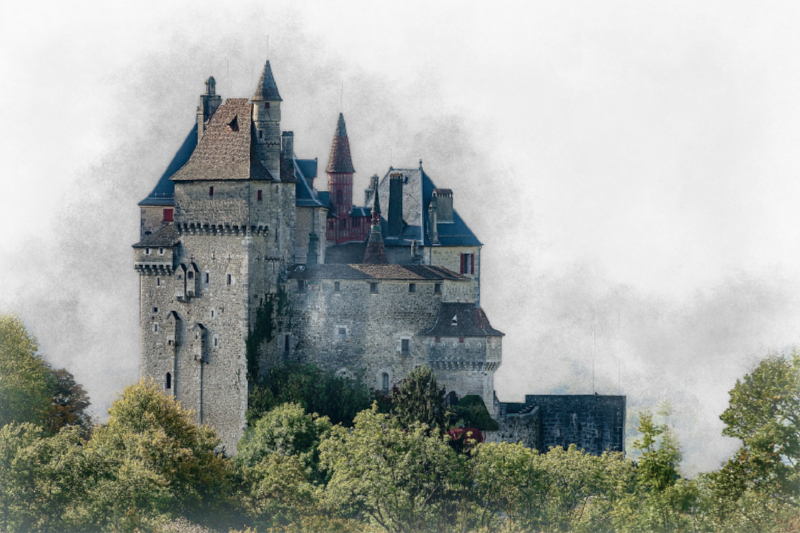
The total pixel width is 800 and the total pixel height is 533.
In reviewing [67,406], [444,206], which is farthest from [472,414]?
[67,406]

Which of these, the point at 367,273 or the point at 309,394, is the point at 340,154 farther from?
the point at 309,394

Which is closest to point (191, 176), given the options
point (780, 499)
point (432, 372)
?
point (432, 372)

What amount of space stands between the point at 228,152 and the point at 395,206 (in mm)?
13498

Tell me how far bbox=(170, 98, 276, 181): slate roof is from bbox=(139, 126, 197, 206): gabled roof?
2.75m

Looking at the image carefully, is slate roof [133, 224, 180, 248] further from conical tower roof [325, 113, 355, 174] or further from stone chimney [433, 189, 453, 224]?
stone chimney [433, 189, 453, 224]

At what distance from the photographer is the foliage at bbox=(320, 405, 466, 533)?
73438 millimetres

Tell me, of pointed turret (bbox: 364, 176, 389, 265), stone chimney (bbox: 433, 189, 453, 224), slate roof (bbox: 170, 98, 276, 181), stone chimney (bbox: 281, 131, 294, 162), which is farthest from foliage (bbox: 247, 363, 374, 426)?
stone chimney (bbox: 433, 189, 453, 224)

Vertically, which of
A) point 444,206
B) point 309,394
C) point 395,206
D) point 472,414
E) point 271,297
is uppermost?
point 444,206

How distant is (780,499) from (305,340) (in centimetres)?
3486

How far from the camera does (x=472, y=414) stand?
3408 inches

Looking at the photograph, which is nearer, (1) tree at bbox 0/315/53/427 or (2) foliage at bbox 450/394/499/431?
(1) tree at bbox 0/315/53/427

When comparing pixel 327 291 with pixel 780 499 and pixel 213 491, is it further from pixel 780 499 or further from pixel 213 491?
pixel 780 499

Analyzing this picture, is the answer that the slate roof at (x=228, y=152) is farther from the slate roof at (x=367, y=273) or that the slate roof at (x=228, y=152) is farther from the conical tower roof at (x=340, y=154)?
the conical tower roof at (x=340, y=154)

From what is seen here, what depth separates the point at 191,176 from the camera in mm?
87125
